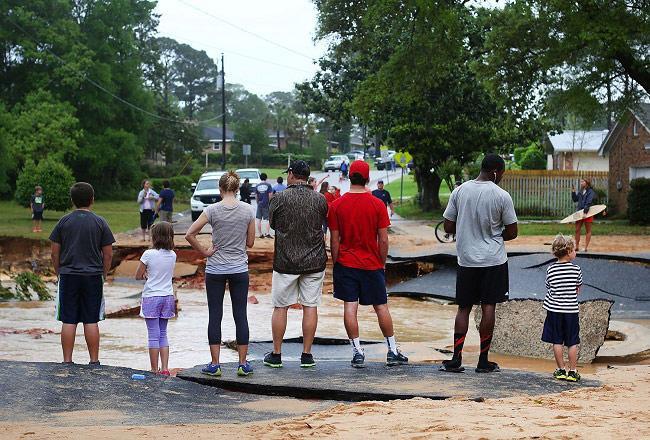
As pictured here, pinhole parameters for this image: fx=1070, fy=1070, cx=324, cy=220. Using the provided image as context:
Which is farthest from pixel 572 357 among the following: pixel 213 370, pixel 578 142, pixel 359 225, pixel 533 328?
pixel 578 142

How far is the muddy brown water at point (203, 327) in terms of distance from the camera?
40.8ft

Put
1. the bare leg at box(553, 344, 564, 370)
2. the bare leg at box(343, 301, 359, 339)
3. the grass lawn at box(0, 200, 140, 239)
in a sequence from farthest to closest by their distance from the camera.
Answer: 1. the grass lawn at box(0, 200, 140, 239)
2. the bare leg at box(343, 301, 359, 339)
3. the bare leg at box(553, 344, 564, 370)

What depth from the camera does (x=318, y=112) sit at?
165ft

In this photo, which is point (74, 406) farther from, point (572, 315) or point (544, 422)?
point (572, 315)

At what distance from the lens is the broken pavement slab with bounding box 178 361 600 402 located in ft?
28.3

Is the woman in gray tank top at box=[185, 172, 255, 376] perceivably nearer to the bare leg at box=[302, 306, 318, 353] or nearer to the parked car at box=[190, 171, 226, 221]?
the bare leg at box=[302, 306, 318, 353]

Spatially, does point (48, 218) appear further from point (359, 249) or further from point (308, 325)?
point (359, 249)

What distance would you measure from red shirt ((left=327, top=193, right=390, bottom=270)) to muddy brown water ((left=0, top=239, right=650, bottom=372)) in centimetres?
213

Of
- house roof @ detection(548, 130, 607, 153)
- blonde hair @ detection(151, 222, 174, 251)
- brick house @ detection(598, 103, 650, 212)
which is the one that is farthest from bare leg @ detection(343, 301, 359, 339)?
house roof @ detection(548, 130, 607, 153)

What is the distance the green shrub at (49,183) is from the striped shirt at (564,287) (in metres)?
34.5

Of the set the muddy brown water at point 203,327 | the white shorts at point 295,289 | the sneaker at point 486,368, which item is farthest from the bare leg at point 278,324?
the muddy brown water at point 203,327

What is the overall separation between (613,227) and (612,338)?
25.0 m

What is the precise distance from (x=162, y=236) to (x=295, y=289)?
1.34 meters

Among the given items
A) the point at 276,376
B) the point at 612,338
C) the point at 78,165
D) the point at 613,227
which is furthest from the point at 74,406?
the point at 78,165
